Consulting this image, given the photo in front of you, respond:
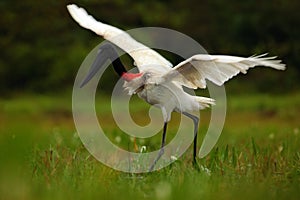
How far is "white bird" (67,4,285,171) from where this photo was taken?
5109mm

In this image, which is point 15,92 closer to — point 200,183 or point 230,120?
point 230,120

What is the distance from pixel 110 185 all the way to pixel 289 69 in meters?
15.1

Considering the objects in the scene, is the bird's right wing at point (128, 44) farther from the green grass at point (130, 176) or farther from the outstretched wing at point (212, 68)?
the green grass at point (130, 176)

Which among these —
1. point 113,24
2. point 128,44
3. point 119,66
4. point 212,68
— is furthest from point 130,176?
point 113,24

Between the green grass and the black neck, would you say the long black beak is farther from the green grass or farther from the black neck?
the green grass

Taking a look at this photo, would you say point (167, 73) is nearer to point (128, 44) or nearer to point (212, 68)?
point (212, 68)

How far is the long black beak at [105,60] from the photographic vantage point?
20.5ft

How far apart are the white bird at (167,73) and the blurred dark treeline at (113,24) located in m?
13.0

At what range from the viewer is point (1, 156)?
3508 millimetres

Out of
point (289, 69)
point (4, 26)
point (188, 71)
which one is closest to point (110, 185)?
point (188, 71)

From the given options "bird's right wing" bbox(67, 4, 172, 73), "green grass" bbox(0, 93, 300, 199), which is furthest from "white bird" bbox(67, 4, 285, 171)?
"green grass" bbox(0, 93, 300, 199)

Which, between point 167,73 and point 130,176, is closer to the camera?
point 130,176

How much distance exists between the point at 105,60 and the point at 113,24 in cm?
1520

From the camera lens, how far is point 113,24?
2138cm
